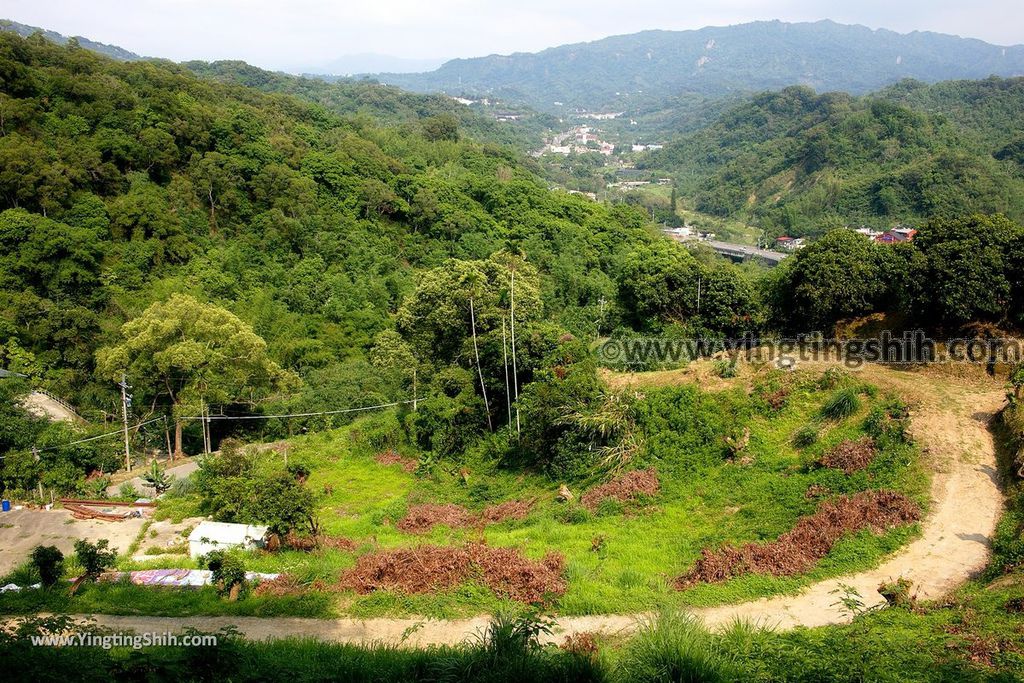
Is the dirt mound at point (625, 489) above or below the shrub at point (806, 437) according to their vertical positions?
below

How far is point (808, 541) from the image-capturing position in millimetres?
9664

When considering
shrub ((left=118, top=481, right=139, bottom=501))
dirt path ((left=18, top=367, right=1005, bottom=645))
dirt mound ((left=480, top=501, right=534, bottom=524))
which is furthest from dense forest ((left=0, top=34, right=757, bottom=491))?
dirt path ((left=18, top=367, right=1005, bottom=645))

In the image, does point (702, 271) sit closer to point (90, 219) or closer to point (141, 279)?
point (141, 279)

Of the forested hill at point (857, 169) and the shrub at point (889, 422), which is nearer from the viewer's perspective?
the shrub at point (889, 422)

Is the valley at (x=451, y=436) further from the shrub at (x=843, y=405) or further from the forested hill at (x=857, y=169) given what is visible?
the forested hill at (x=857, y=169)

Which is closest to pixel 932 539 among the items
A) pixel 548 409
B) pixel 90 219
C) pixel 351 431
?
pixel 548 409

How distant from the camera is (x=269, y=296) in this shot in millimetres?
31125

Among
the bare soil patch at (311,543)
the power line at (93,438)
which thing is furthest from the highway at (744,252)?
the bare soil patch at (311,543)

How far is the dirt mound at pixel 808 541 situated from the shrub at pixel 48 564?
9.97m

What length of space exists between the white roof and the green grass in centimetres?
55

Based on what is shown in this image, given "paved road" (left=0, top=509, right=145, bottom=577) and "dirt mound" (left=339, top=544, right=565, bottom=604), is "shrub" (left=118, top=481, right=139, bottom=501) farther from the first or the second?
"dirt mound" (left=339, top=544, right=565, bottom=604)

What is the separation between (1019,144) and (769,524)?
8764cm

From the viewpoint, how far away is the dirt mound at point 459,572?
9.20m

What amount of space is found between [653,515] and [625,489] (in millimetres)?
1013
